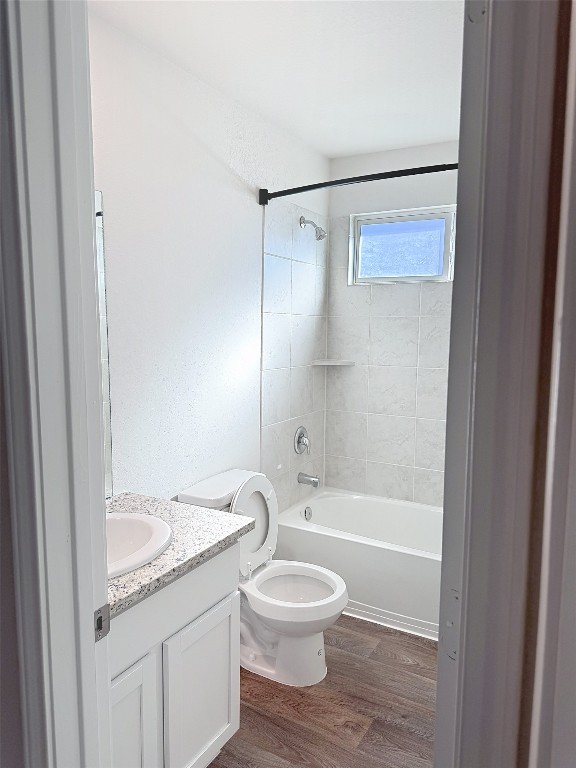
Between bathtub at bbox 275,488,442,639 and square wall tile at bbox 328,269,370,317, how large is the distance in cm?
125

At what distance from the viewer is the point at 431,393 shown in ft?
11.0

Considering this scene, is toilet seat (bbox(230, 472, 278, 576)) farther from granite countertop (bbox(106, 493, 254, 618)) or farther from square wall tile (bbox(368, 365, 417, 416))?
square wall tile (bbox(368, 365, 417, 416))

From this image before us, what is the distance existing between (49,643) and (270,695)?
1.72 meters

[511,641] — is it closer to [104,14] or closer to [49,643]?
[49,643]

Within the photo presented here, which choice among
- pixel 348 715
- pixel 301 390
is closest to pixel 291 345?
pixel 301 390

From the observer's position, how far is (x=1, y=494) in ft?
2.82

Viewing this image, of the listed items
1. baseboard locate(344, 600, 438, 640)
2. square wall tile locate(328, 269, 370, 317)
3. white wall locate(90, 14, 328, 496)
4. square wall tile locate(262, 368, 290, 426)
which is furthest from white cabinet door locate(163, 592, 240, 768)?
square wall tile locate(328, 269, 370, 317)

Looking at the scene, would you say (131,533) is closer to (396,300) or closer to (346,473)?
(346,473)

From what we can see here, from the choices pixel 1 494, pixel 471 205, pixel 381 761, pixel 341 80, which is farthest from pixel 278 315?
pixel 471 205

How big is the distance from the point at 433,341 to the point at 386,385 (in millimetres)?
413

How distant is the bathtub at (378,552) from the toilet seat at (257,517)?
0.52 m

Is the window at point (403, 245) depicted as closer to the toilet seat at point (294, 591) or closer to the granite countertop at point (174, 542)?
the toilet seat at point (294, 591)

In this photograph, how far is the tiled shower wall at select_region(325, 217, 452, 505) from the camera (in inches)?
131

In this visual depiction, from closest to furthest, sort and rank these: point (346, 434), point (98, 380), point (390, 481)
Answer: point (98, 380), point (390, 481), point (346, 434)
